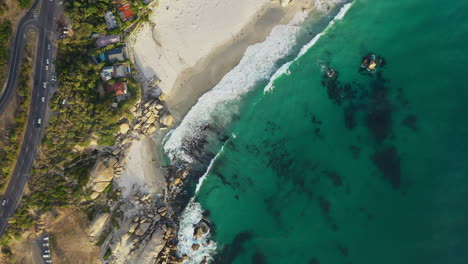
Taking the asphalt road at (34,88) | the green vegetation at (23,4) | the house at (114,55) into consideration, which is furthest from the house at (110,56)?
the green vegetation at (23,4)

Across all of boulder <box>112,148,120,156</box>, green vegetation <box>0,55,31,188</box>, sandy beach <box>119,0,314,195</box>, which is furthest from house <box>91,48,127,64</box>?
boulder <box>112,148,120,156</box>

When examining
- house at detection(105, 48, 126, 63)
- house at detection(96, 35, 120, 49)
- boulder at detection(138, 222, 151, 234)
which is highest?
house at detection(96, 35, 120, 49)

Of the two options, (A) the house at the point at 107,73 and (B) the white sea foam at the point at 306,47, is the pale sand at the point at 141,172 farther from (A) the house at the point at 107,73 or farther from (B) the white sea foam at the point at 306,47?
(B) the white sea foam at the point at 306,47

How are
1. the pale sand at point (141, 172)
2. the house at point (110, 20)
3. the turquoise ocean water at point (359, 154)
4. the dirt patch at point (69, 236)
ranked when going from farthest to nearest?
the pale sand at point (141, 172) → the house at point (110, 20) → the dirt patch at point (69, 236) → the turquoise ocean water at point (359, 154)

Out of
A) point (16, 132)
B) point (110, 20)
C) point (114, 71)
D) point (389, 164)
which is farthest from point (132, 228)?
point (389, 164)

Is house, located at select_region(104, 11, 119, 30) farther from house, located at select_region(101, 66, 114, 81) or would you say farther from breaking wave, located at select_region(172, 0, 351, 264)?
breaking wave, located at select_region(172, 0, 351, 264)

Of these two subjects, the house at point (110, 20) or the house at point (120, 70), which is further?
the house at point (120, 70)

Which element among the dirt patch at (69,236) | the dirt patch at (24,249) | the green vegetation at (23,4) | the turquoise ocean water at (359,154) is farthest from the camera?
the dirt patch at (69,236)

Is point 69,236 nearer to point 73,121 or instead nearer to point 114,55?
point 73,121
